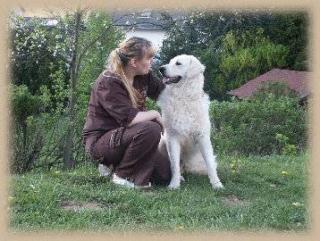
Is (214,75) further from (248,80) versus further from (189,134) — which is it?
(189,134)

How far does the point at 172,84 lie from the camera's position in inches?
211

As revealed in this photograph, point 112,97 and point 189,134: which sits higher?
point 112,97

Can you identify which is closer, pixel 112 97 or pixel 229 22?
pixel 112 97

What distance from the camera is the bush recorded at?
8133mm

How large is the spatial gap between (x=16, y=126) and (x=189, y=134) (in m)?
2.29

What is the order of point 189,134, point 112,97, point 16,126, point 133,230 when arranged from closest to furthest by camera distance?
point 133,230 < point 112,97 < point 189,134 < point 16,126

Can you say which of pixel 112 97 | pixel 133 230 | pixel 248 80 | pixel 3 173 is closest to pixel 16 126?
pixel 3 173

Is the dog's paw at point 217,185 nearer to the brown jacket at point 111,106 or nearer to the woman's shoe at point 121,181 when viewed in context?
the woman's shoe at point 121,181

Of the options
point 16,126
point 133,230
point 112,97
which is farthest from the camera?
point 16,126

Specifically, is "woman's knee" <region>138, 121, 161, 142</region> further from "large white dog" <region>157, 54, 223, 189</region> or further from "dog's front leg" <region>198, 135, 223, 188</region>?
"dog's front leg" <region>198, 135, 223, 188</region>

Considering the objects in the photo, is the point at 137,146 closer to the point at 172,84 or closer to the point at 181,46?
the point at 172,84

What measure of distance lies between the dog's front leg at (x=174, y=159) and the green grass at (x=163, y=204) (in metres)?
0.11

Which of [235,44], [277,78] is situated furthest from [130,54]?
[235,44]

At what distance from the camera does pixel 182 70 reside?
5.29 m
